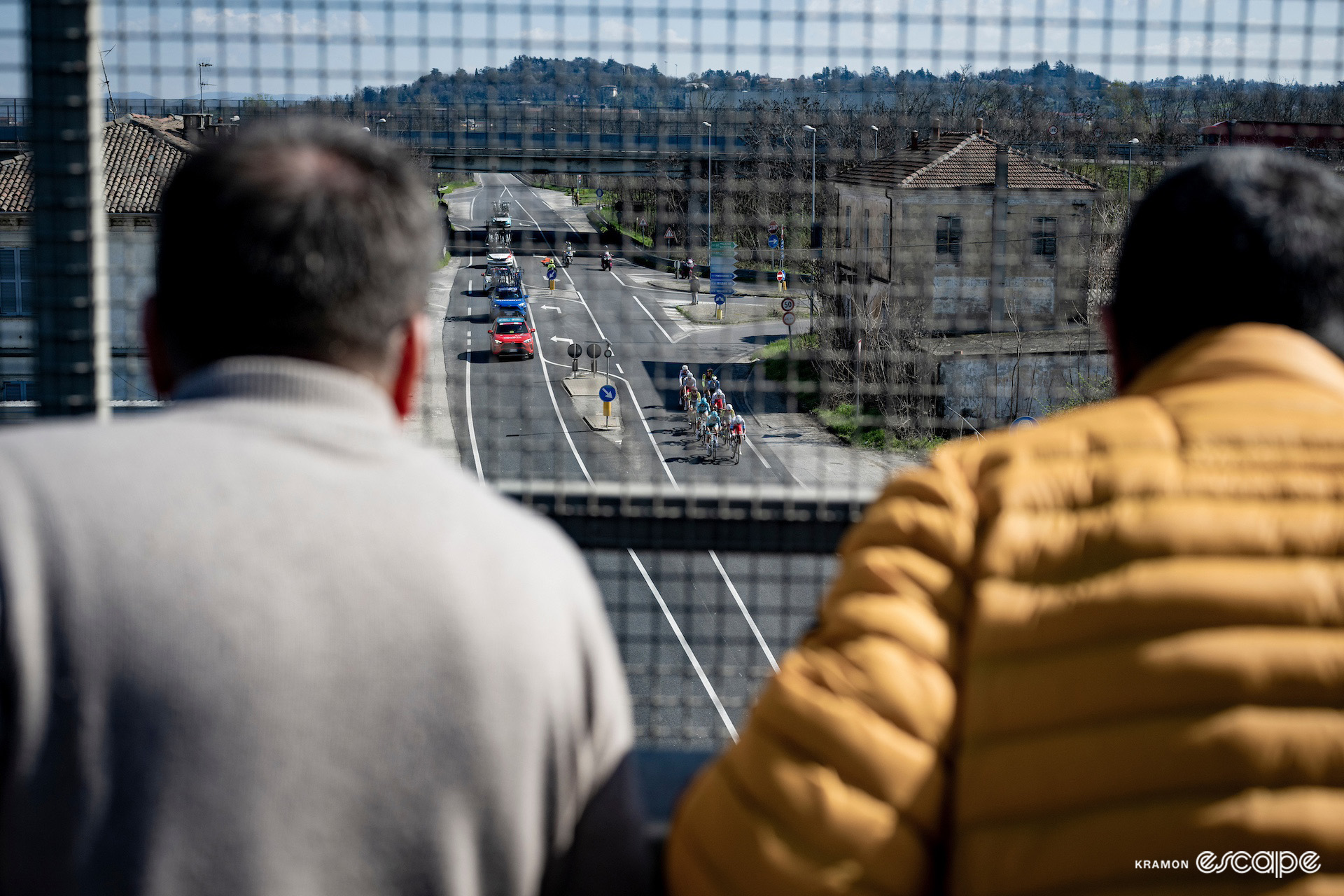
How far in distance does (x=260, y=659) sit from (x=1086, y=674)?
707 mm

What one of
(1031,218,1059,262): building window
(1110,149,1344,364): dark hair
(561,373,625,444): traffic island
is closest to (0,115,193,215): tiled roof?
(561,373,625,444): traffic island

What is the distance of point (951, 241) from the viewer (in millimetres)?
2916

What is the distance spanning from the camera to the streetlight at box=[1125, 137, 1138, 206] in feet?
8.89

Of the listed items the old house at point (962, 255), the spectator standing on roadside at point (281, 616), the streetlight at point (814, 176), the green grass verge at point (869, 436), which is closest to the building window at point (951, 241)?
Answer: the old house at point (962, 255)

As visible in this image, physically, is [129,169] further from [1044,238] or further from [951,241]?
[1044,238]

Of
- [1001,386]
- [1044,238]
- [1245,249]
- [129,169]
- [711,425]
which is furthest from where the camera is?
[711,425]

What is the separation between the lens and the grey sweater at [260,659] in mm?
1022

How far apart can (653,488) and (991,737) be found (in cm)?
155

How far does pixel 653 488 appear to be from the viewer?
261 centimetres

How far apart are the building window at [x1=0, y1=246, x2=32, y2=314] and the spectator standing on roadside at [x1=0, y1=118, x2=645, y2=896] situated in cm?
178

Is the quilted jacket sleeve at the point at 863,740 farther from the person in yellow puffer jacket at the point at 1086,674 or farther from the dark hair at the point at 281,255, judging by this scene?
the dark hair at the point at 281,255

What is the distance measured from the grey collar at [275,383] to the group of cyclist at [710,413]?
1.75 m

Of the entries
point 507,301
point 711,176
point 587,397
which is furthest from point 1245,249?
point 587,397

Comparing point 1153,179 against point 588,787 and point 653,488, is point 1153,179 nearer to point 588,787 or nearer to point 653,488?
point 653,488
